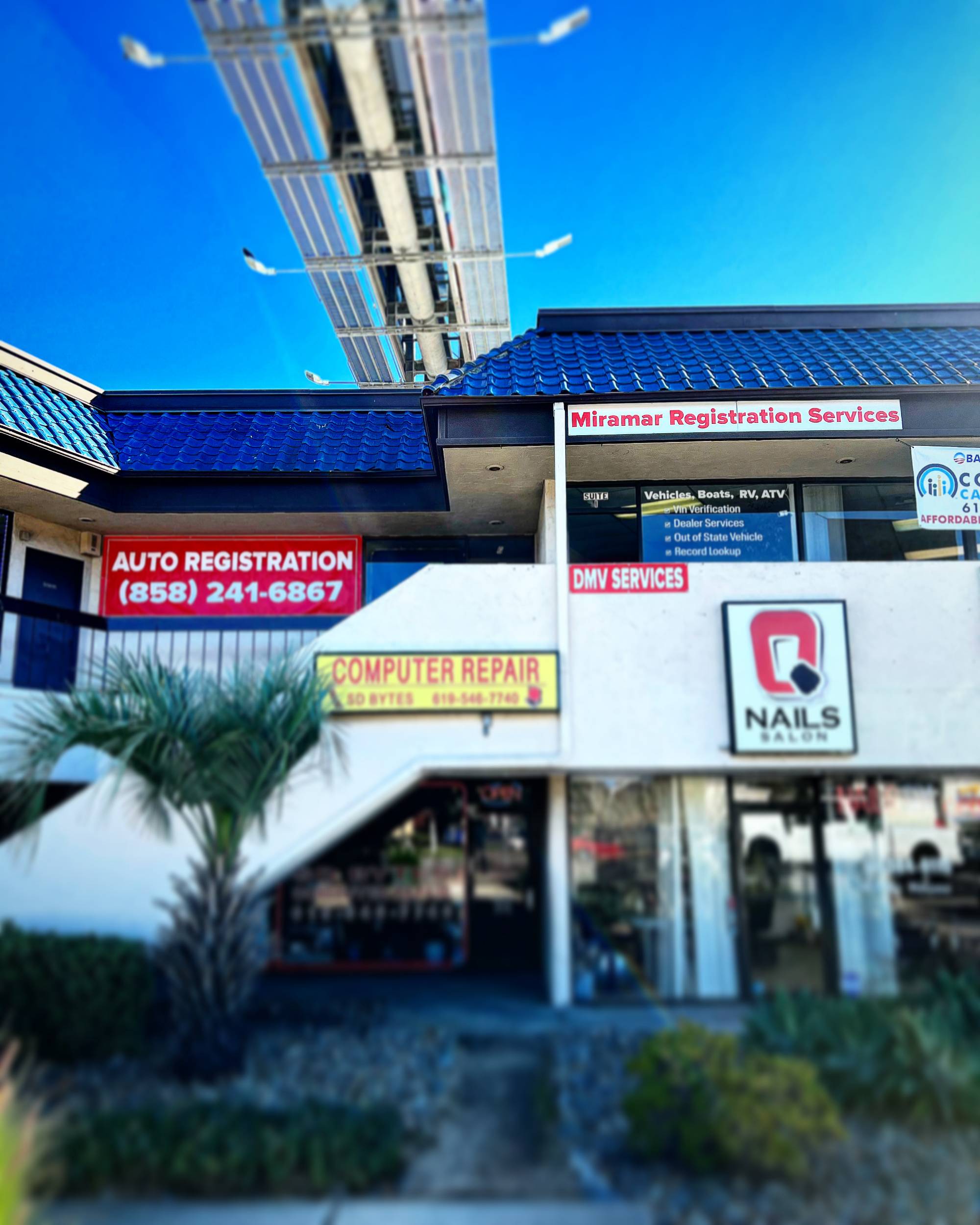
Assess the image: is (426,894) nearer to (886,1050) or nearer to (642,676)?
(642,676)

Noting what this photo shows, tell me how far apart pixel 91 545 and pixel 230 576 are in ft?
6.52

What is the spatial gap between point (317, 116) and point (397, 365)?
5233mm

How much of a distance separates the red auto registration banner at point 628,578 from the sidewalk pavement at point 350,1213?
5.45 m

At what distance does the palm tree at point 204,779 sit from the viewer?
7113 millimetres

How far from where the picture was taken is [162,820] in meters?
7.93

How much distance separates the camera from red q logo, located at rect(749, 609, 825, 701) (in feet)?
29.7

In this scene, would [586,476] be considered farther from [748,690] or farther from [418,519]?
[748,690]

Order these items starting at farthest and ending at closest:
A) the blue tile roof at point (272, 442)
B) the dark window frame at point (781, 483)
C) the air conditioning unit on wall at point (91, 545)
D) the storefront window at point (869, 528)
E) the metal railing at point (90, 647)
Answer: the air conditioning unit on wall at point (91, 545)
the blue tile roof at point (272, 442)
the dark window frame at point (781, 483)
the storefront window at point (869, 528)
the metal railing at point (90, 647)

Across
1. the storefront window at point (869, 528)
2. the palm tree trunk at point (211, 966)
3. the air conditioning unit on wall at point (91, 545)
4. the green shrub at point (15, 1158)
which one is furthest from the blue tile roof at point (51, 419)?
the storefront window at point (869, 528)

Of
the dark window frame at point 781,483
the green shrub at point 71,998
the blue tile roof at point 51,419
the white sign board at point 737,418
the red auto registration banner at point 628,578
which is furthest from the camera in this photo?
the dark window frame at point 781,483

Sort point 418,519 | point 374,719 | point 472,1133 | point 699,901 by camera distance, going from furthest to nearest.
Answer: point 418,519 < point 699,901 < point 374,719 < point 472,1133

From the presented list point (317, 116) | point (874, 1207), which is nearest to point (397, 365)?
point (317, 116)

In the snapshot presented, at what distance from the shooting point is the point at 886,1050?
21.4 feet

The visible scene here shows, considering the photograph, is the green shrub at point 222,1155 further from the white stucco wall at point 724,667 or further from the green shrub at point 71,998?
the white stucco wall at point 724,667
